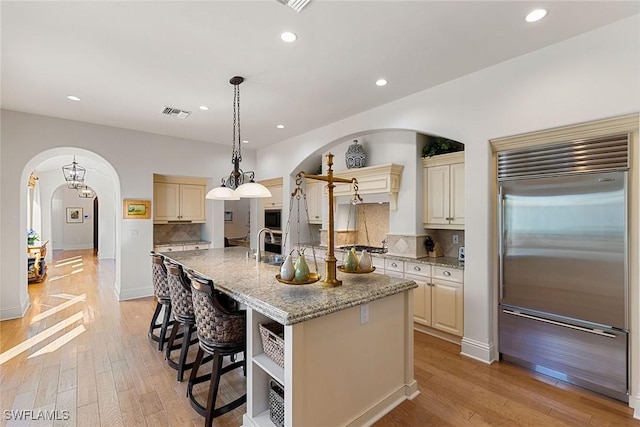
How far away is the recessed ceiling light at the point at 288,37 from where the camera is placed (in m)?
2.33

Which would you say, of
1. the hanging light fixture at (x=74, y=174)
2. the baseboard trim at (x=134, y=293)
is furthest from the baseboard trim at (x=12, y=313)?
the hanging light fixture at (x=74, y=174)

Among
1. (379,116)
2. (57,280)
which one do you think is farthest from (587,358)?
(57,280)

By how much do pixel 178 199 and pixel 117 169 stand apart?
124 centimetres

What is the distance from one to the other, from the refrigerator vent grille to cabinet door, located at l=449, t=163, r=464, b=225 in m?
0.66

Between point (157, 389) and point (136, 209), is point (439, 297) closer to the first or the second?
point (157, 389)

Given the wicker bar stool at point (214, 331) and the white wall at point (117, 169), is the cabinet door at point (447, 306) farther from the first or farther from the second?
the white wall at point (117, 169)

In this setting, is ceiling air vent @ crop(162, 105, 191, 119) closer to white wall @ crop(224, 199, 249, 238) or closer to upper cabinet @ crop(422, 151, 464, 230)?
upper cabinet @ crop(422, 151, 464, 230)

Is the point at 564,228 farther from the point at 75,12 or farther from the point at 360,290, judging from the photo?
the point at 75,12

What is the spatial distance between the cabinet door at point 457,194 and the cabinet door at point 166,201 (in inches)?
200

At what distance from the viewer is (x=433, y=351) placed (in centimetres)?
321

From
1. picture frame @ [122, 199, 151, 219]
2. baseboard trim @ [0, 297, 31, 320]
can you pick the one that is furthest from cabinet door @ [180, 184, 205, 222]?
baseboard trim @ [0, 297, 31, 320]

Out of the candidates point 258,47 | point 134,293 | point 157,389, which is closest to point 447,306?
point 157,389

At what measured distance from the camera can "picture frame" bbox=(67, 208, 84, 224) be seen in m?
11.6

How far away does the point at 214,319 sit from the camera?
2053mm
